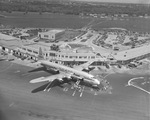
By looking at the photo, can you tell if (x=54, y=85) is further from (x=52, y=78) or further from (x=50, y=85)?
(x=52, y=78)

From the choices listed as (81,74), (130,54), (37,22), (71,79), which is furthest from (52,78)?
(37,22)

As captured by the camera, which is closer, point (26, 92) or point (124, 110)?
point (124, 110)

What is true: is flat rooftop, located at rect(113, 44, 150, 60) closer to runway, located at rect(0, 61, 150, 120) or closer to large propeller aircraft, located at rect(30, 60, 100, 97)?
runway, located at rect(0, 61, 150, 120)

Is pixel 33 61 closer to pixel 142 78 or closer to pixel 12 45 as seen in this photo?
pixel 12 45

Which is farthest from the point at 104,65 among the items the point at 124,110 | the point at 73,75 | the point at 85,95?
the point at 124,110

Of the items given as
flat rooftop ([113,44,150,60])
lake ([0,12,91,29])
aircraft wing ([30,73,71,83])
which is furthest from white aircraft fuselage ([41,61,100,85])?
lake ([0,12,91,29])

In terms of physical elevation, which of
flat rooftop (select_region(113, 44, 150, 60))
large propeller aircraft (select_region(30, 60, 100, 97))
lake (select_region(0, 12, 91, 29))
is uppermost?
lake (select_region(0, 12, 91, 29))

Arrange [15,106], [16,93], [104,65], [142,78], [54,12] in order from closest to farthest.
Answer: [15,106], [16,93], [142,78], [104,65], [54,12]

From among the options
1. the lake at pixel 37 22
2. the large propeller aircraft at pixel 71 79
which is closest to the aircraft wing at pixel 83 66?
the large propeller aircraft at pixel 71 79

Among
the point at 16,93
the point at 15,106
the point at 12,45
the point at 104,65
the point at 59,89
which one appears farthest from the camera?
the point at 12,45
